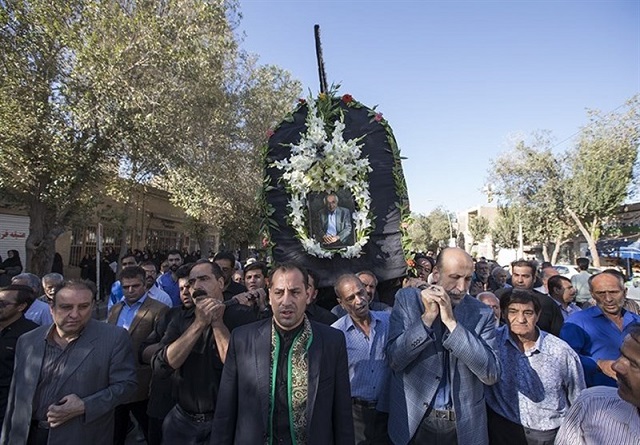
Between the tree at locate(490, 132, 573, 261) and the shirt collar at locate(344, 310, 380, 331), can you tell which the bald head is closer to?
the shirt collar at locate(344, 310, 380, 331)

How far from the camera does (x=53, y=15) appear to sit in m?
9.71

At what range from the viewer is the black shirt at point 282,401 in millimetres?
2332

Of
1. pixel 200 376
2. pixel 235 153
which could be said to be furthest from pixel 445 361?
pixel 235 153

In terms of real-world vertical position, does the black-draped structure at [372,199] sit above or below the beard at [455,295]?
above

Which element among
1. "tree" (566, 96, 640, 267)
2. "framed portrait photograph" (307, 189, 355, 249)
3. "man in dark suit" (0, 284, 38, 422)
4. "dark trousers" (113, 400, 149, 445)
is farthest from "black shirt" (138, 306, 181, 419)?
"tree" (566, 96, 640, 267)

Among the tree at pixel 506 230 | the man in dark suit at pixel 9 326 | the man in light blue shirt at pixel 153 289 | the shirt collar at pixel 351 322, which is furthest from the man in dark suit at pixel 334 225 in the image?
the tree at pixel 506 230

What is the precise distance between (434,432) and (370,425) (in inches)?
33.0

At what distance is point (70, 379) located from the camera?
9.39 ft

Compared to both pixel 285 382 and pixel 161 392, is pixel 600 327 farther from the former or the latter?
pixel 161 392

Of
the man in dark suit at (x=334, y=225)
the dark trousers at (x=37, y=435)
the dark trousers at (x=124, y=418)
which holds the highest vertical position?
the man in dark suit at (x=334, y=225)

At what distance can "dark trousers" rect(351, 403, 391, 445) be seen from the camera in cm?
333

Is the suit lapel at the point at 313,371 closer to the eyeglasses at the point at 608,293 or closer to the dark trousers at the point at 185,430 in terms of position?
the dark trousers at the point at 185,430

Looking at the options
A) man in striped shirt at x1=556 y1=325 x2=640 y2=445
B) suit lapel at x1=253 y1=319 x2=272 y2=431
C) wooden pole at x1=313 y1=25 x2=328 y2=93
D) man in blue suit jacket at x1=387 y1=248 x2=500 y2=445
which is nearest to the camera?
man in striped shirt at x1=556 y1=325 x2=640 y2=445

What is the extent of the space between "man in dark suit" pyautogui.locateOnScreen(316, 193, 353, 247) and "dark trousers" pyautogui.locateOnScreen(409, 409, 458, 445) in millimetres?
2805
